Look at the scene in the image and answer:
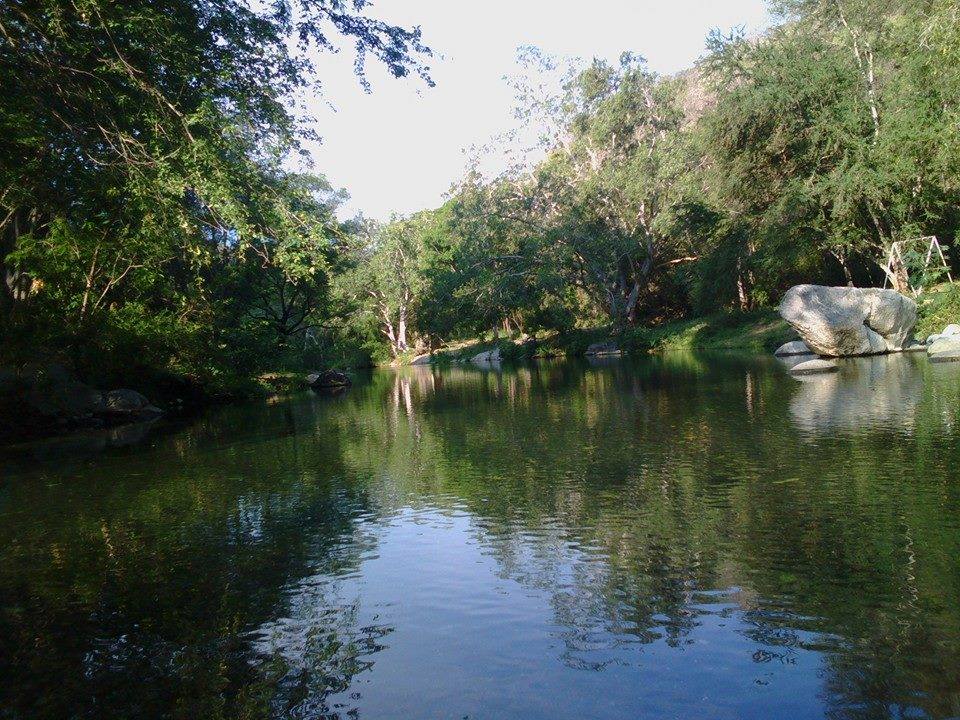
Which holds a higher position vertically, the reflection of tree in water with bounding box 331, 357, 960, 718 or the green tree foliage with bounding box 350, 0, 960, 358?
the green tree foliage with bounding box 350, 0, 960, 358

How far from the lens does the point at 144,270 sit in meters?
23.8

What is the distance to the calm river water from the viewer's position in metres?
4.29

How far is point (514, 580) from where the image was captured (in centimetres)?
616

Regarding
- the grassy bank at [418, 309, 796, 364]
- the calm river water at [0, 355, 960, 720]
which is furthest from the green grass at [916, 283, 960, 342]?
the calm river water at [0, 355, 960, 720]

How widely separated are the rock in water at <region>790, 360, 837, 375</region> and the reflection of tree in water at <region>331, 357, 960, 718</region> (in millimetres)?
7063

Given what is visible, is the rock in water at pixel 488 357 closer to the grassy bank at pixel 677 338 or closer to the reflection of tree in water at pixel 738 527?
the grassy bank at pixel 677 338

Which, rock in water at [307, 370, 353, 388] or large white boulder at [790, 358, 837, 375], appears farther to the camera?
rock in water at [307, 370, 353, 388]

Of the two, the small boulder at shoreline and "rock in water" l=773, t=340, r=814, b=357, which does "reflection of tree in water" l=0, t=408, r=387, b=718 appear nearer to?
the small boulder at shoreline

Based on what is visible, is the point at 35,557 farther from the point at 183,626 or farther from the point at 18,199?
the point at 18,199

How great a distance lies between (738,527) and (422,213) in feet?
195

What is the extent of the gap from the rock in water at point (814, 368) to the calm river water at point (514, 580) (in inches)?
366

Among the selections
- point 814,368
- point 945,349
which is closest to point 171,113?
point 814,368

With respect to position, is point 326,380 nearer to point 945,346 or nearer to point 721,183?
point 721,183

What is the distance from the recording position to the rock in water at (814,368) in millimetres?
22156
